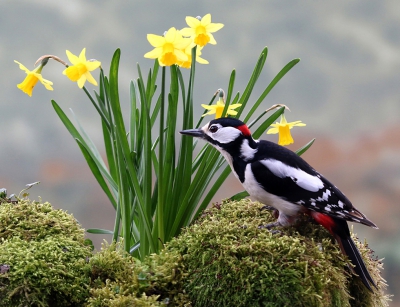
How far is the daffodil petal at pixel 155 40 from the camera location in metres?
2.16

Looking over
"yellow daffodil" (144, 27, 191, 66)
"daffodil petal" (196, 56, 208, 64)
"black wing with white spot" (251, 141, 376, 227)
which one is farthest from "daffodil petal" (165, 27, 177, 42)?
"black wing with white spot" (251, 141, 376, 227)

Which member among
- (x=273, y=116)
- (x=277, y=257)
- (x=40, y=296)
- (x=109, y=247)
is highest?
(x=273, y=116)

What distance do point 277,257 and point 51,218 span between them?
43.5 inches

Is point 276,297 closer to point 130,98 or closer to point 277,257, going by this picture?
point 277,257

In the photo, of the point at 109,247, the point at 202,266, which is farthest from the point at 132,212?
the point at 202,266

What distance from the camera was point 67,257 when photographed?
7.32 ft

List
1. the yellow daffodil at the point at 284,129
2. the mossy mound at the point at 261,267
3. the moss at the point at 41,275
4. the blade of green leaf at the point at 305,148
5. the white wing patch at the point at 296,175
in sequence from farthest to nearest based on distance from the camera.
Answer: the blade of green leaf at the point at 305,148
the yellow daffodil at the point at 284,129
the white wing patch at the point at 296,175
the moss at the point at 41,275
the mossy mound at the point at 261,267

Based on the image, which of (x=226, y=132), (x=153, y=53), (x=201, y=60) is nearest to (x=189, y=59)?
(x=201, y=60)

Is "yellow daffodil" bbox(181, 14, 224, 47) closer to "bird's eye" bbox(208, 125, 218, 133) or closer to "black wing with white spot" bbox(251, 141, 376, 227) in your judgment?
"bird's eye" bbox(208, 125, 218, 133)

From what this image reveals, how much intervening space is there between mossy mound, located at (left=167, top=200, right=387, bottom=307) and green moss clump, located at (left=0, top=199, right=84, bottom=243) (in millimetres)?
551

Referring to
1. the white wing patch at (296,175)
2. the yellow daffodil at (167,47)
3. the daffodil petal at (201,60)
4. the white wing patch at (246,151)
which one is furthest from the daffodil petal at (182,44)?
the white wing patch at (296,175)

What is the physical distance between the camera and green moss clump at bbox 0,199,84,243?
2379 millimetres

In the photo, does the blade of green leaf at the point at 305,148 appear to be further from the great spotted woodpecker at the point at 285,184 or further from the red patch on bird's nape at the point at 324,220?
the red patch on bird's nape at the point at 324,220

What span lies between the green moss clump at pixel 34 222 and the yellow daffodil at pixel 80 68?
0.65m
